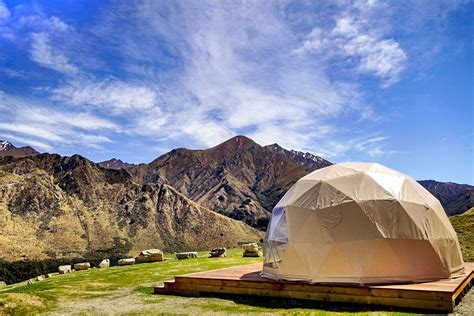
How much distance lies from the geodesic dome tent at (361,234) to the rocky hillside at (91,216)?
332ft

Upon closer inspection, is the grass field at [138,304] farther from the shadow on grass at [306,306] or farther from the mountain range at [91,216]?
the mountain range at [91,216]

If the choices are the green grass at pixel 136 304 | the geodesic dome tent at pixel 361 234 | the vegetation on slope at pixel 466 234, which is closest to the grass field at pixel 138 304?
the green grass at pixel 136 304

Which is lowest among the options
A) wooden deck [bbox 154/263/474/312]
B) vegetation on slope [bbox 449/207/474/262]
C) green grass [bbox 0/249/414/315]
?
green grass [bbox 0/249/414/315]

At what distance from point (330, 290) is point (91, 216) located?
138 meters

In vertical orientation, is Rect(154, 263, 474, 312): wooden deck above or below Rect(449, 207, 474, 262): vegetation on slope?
below

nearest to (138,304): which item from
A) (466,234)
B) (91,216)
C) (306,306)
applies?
(306,306)

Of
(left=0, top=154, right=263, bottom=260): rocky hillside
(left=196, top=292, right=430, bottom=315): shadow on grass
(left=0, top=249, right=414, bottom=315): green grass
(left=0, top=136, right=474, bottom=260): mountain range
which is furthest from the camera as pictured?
(left=0, top=136, right=474, bottom=260): mountain range

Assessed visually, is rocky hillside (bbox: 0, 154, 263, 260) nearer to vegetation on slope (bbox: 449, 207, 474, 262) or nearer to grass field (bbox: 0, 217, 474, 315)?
grass field (bbox: 0, 217, 474, 315)

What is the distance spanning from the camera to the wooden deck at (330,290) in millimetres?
11492

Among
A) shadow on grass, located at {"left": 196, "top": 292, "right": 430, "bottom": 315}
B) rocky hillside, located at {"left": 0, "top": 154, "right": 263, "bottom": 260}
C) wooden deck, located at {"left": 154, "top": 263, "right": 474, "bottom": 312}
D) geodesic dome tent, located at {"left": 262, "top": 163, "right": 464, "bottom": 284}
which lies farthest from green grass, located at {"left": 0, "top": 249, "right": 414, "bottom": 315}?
rocky hillside, located at {"left": 0, "top": 154, "right": 263, "bottom": 260}

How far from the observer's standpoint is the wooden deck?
1149 cm

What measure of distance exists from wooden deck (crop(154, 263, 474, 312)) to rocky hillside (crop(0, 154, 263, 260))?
97588 mm

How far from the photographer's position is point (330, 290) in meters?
13.0

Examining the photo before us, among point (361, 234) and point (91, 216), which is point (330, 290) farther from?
point (91, 216)
